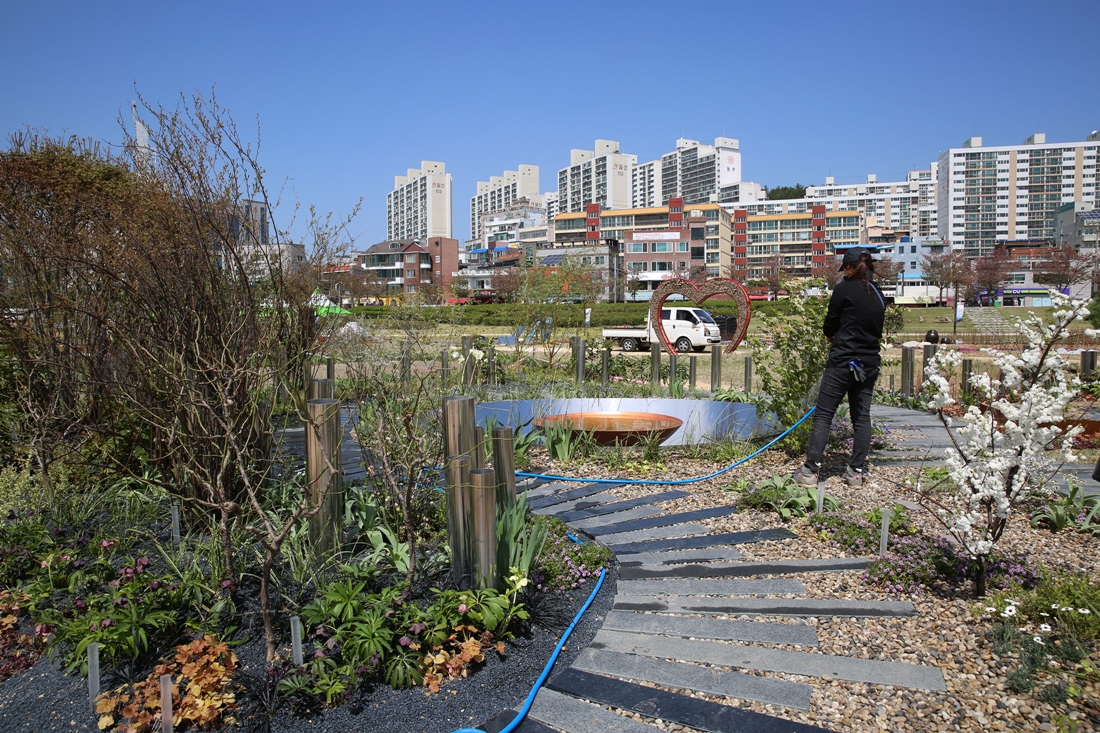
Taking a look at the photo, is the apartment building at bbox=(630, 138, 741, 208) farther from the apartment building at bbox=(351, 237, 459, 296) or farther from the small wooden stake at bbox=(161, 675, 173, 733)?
the small wooden stake at bbox=(161, 675, 173, 733)

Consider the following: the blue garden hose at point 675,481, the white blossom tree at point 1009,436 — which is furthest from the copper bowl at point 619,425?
the white blossom tree at point 1009,436

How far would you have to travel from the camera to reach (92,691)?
2.40 m

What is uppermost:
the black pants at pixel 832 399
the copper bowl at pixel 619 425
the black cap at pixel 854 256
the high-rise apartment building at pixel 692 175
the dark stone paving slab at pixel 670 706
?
the high-rise apartment building at pixel 692 175

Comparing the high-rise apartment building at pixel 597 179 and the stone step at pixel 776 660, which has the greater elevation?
the high-rise apartment building at pixel 597 179

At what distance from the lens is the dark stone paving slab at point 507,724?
2332 mm

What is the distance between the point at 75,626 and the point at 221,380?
47.5 inches

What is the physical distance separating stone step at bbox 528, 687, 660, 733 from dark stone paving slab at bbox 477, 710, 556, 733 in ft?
0.08

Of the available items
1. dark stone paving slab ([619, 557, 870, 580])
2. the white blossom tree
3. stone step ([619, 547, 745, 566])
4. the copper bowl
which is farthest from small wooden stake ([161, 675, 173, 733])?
the copper bowl

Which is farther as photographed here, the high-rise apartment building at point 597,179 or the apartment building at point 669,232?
the high-rise apartment building at point 597,179

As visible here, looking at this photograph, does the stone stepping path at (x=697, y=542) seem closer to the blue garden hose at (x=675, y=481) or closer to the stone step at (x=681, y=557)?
the stone step at (x=681, y=557)

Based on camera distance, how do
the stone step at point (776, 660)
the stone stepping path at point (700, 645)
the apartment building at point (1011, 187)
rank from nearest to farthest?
the stone stepping path at point (700, 645) → the stone step at point (776, 660) → the apartment building at point (1011, 187)

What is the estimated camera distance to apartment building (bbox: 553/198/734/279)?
89.4 metres

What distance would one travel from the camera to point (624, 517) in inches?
174

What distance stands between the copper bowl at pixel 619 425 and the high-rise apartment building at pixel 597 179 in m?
150
